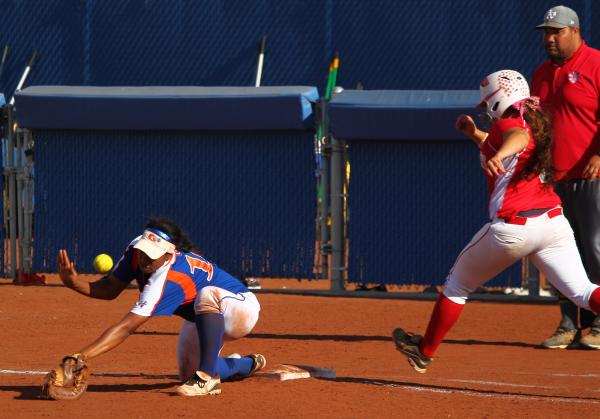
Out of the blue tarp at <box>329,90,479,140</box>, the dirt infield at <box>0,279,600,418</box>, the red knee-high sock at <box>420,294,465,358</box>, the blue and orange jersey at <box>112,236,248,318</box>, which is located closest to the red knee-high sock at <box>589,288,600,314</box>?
the dirt infield at <box>0,279,600,418</box>

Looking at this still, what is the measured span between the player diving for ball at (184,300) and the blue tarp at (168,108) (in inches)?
227

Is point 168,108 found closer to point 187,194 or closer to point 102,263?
point 187,194

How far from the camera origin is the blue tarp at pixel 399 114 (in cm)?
1199

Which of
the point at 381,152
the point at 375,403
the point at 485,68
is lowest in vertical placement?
the point at 375,403

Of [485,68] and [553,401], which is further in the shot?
[485,68]

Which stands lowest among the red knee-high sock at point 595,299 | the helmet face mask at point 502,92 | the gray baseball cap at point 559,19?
the red knee-high sock at point 595,299

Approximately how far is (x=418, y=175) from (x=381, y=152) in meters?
0.45

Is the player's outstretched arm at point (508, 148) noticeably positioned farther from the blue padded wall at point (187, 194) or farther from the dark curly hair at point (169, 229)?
the blue padded wall at point (187, 194)

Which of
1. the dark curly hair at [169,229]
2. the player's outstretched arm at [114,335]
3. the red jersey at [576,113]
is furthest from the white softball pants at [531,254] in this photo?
the red jersey at [576,113]

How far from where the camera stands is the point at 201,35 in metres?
18.5

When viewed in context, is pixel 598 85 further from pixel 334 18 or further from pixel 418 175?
pixel 334 18

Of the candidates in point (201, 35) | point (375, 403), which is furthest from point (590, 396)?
point (201, 35)

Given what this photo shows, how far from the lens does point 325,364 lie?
8.16 m

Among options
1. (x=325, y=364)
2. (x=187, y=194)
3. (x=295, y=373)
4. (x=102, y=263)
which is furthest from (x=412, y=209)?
(x=295, y=373)
